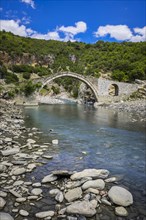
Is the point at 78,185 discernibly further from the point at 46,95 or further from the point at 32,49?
the point at 32,49

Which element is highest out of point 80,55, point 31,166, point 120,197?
point 80,55

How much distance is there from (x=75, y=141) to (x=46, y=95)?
5468 centimetres

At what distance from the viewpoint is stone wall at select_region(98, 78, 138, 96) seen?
1717 inches

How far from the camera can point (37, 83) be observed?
39.3 m

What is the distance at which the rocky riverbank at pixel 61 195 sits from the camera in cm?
420

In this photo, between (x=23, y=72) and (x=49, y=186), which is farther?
(x=23, y=72)

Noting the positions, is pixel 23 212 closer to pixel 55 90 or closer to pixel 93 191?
pixel 93 191

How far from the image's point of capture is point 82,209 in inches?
167

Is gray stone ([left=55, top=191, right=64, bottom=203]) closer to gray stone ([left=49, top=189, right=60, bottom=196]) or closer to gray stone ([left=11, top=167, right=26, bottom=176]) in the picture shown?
gray stone ([left=49, top=189, right=60, bottom=196])

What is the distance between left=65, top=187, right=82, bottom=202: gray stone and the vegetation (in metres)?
30.2

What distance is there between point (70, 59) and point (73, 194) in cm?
9174

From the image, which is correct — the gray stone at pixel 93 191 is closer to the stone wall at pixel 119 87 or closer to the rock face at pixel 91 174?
the rock face at pixel 91 174

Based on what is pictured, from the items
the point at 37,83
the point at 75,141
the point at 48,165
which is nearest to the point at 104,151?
the point at 75,141

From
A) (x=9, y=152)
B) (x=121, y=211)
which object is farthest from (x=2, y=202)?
(x=9, y=152)
